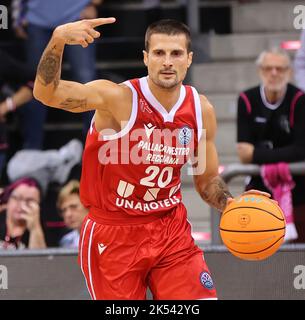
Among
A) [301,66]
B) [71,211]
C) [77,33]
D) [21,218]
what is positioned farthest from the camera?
[301,66]

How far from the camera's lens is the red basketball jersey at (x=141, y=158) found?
17.1 feet

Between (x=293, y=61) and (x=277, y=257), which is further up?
(x=293, y=61)

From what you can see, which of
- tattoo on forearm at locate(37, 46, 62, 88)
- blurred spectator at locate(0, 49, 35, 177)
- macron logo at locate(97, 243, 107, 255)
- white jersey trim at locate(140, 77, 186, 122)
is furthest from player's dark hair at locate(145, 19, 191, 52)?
blurred spectator at locate(0, 49, 35, 177)

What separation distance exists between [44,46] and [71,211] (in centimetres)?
172

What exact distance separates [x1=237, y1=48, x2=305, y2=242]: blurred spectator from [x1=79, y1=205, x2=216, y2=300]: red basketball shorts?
181cm

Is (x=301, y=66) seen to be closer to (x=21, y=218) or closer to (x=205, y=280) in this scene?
(x=21, y=218)

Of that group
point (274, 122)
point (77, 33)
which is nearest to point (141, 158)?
point (77, 33)

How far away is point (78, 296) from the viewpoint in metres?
6.33

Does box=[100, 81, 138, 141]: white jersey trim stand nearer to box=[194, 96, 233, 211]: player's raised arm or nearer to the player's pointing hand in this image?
box=[194, 96, 233, 211]: player's raised arm

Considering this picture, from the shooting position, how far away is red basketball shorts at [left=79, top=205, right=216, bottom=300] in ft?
17.1

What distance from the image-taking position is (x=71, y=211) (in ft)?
24.9

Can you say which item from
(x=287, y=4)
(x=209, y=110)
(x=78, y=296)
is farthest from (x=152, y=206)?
(x=287, y=4)

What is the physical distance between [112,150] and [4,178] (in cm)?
323

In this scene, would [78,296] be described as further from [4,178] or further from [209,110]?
[4,178]
